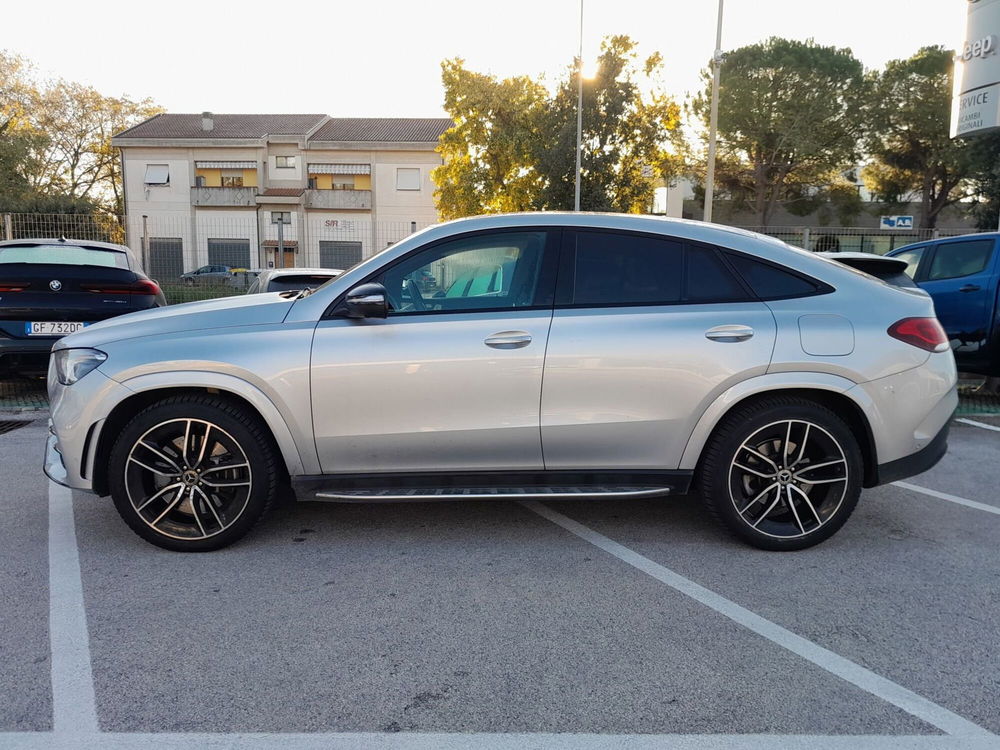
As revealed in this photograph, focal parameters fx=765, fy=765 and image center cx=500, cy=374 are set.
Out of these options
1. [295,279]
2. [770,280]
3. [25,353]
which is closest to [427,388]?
[770,280]

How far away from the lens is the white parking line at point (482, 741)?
227 centimetres

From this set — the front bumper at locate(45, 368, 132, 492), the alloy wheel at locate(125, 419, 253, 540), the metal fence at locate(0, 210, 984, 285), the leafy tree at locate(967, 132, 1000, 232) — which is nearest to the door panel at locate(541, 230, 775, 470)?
the alloy wheel at locate(125, 419, 253, 540)

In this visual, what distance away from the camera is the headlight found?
146 inches

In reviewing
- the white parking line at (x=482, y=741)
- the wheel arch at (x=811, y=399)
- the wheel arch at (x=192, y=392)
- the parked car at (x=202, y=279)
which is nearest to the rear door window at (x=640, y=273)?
the wheel arch at (x=811, y=399)

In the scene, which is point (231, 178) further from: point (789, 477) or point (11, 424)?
point (789, 477)

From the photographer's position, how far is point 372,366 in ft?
12.0

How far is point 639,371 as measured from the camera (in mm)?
3654

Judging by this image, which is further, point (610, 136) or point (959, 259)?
point (610, 136)

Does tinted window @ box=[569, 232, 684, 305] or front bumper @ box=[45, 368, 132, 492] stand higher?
tinted window @ box=[569, 232, 684, 305]

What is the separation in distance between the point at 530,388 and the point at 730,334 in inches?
39.2

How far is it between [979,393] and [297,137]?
40680 mm

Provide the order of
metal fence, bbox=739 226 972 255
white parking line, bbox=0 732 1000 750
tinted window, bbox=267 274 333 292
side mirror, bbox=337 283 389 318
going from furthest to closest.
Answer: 1. metal fence, bbox=739 226 972 255
2. tinted window, bbox=267 274 333 292
3. side mirror, bbox=337 283 389 318
4. white parking line, bbox=0 732 1000 750

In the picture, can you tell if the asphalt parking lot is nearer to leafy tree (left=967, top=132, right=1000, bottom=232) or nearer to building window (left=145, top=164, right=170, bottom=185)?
leafy tree (left=967, top=132, right=1000, bottom=232)

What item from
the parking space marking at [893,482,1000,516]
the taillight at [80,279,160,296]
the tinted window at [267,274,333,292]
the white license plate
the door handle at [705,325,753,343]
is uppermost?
the tinted window at [267,274,333,292]
